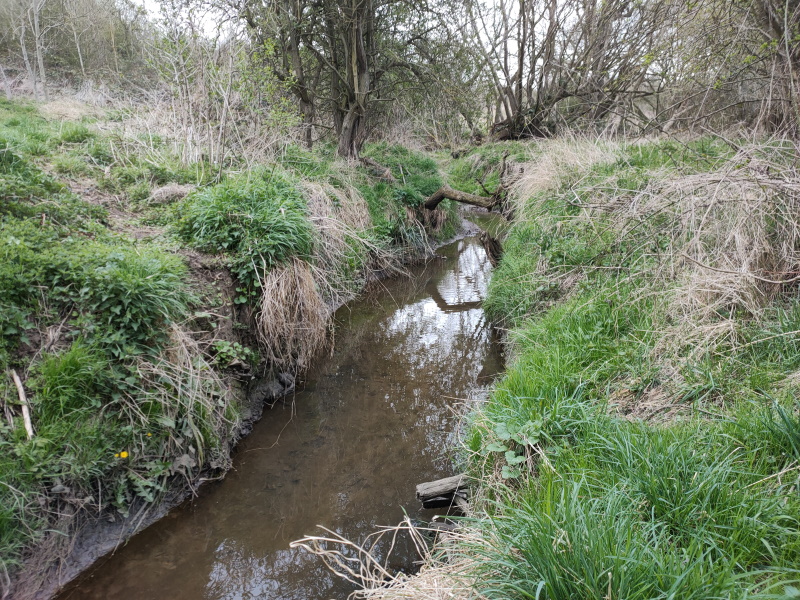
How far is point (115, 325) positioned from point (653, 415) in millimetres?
3486

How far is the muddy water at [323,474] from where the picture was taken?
2.59 m

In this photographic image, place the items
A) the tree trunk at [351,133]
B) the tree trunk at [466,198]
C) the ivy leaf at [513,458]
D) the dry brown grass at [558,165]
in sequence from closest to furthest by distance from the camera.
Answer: the ivy leaf at [513,458] < the dry brown grass at [558,165] < the tree trunk at [466,198] < the tree trunk at [351,133]

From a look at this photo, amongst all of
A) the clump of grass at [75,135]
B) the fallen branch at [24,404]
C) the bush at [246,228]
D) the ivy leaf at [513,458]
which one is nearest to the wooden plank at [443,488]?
the ivy leaf at [513,458]

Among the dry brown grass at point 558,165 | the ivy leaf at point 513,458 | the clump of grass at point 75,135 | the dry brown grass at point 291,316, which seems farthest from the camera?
the dry brown grass at point 558,165

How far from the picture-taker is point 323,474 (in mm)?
3449

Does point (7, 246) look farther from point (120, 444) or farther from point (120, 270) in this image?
point (120, 444)

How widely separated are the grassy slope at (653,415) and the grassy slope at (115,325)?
2116 mm

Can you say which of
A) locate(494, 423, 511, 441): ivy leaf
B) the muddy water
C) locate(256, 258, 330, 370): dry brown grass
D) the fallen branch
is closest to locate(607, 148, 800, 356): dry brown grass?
locate(494, 423, 511, 441): ivy leaf

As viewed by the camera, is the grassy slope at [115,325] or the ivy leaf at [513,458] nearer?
the ivy leaf at [513,458]

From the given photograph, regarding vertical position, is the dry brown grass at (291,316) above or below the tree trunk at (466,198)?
below

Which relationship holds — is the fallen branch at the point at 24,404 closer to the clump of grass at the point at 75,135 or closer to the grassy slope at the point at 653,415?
the grassy slope at the point at 653,415

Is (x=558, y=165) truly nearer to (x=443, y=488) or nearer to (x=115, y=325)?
(x=443, y=488)

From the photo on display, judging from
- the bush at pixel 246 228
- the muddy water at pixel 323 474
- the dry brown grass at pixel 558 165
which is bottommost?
the muddy water at pixel 323 474

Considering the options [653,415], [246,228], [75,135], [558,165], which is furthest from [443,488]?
[75,135]
